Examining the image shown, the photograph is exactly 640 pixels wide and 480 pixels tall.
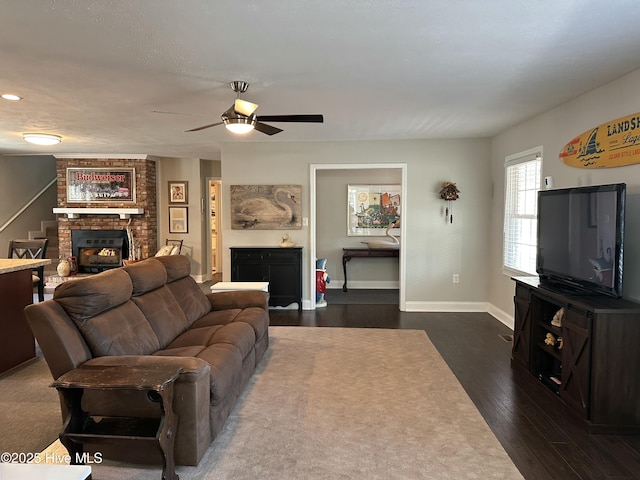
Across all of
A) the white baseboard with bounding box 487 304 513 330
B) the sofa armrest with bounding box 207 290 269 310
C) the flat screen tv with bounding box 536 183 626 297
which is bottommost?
the white baseboard with bounding box 487 304 513 330

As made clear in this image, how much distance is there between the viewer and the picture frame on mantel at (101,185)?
7621 mm

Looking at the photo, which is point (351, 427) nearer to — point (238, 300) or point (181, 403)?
point (181, 403)

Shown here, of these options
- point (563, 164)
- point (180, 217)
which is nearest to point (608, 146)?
point (563, 164)

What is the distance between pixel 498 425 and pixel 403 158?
390cm

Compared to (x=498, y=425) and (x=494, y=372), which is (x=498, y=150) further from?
(x=498, y=425)

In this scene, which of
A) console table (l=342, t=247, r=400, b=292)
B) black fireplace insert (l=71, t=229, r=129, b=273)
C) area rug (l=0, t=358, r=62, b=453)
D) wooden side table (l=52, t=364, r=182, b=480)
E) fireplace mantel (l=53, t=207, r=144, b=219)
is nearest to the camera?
wooden side table (l=52, t=364, r=182, b=480)

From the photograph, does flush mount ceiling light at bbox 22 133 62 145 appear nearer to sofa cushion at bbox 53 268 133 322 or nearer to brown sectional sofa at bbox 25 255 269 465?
brown sectional sofa at bbox 25 255 269 465

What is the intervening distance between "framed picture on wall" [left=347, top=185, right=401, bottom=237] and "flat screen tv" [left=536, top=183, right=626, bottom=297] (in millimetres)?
3859

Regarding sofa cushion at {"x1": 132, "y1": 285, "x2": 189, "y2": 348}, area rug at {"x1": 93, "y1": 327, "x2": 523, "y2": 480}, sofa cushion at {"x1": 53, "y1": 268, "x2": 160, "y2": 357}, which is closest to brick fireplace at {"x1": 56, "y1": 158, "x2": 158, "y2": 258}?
sofa cushion at {"x1": 132, "y1": 285, "x2": 189, "y2": 348}

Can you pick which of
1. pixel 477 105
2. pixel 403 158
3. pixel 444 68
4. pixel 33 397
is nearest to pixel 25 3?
pixel 444 68

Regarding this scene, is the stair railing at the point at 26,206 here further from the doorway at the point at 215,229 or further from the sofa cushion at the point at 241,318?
the sofa cushion at the point at 241,318

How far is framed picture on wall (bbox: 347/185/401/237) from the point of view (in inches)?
295

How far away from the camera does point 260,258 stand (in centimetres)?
581

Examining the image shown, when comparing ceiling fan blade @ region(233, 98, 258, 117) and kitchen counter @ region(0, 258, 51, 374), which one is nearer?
ceiling fan blade @ region(233, 98, 258, 117)
